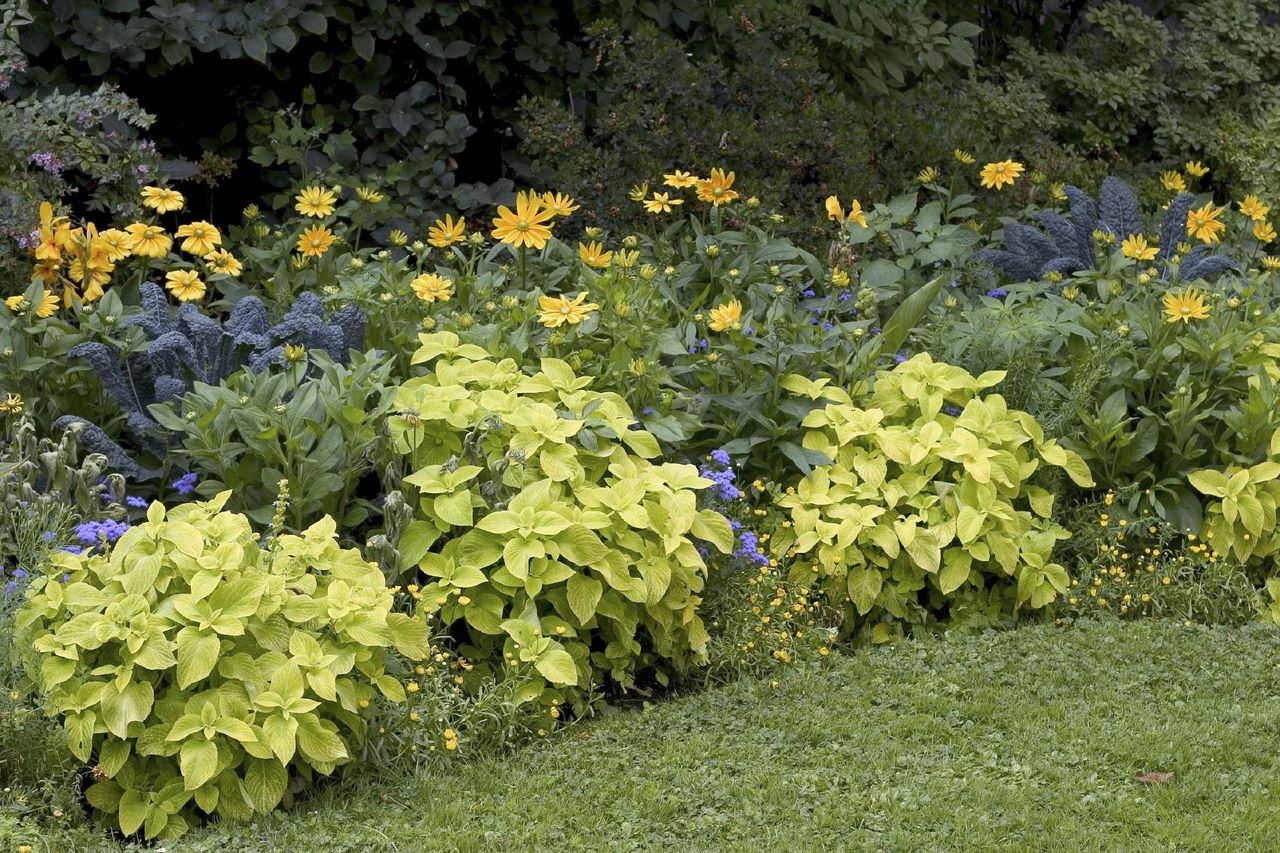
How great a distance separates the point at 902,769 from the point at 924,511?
100 cm

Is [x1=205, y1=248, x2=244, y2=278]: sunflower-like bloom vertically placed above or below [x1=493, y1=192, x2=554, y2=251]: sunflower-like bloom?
below

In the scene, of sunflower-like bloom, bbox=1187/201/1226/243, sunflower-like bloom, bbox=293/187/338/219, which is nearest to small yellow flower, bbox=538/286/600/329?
sunflower-like bloom, bbox=293/187/338/219

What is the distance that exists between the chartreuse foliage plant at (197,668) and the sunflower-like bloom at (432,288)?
135 cm

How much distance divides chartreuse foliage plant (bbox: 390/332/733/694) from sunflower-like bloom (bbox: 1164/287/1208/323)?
5.17ft

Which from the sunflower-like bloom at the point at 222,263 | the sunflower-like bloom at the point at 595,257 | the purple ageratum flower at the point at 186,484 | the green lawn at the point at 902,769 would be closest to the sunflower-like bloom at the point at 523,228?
the sunflower-like bloom at the point at 595,257

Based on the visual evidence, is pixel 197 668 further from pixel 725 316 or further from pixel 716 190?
pixel 716 190

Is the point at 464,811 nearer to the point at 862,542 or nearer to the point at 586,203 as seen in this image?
the point at 862,542

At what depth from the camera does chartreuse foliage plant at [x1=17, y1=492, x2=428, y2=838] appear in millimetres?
2924

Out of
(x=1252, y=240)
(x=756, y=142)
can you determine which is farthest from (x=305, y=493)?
(x=1252, y=240)

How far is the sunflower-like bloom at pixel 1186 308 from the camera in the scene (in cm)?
443

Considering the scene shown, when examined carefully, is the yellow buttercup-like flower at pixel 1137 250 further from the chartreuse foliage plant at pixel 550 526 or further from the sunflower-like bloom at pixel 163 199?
the sunflower-like bloom at pixel 163 199

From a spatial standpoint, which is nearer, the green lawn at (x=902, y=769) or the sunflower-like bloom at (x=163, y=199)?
the green lawn at (x=902, y=769)

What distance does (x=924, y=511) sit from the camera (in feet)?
13.6

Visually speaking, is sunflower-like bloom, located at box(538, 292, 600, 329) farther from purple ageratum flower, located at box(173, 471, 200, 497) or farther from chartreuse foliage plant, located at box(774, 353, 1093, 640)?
purple ageratum flower, located at box(173, 471, 200, 497)
